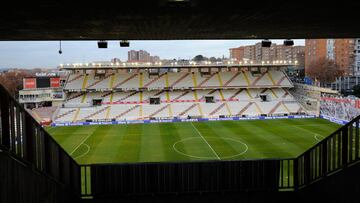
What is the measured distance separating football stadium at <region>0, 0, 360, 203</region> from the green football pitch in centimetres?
10

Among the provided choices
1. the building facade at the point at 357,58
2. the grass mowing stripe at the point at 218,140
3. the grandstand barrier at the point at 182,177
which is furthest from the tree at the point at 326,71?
the grandstand barrier at the point at 182,177

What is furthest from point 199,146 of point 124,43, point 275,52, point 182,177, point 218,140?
point 275,52

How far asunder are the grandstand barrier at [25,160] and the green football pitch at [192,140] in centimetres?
1336

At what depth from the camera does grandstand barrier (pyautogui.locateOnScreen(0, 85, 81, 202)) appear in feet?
12.0

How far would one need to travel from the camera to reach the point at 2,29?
7238 mm

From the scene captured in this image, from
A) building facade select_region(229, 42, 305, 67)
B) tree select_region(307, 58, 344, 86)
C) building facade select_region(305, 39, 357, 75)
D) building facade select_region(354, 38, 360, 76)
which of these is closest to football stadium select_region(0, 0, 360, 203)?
tree select_region(307, 58, 344, 86)

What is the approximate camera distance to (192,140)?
24203 millimetres

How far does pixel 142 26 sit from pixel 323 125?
86.7 ft

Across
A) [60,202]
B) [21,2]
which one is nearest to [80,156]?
[60,202]

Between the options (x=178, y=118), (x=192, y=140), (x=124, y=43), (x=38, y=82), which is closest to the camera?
(x=124, y=43)

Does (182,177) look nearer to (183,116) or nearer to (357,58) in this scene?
(183,116)

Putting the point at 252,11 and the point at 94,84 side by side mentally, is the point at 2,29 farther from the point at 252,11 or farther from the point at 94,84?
the point at 94,84

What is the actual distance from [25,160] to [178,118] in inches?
1215

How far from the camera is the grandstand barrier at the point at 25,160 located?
3.67m
